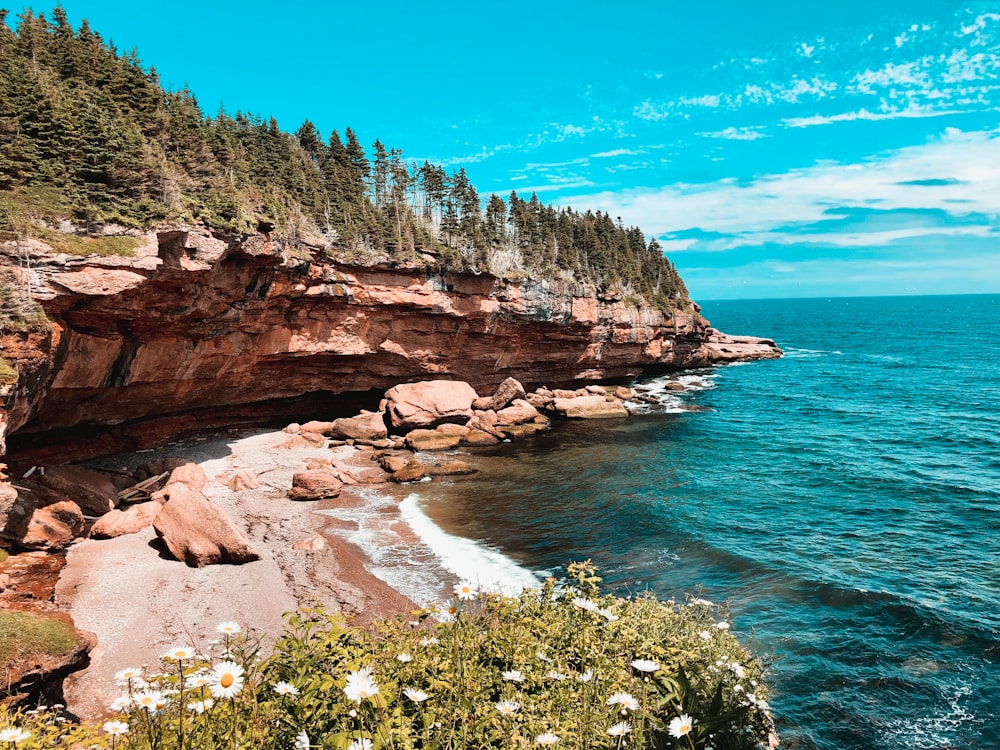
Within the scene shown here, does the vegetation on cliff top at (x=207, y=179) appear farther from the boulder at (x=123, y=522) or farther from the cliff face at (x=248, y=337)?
the boulder at (x=123, y=522)

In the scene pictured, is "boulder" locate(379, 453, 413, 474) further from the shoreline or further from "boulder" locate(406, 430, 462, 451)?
"boulder" locate(406, 430, 462, 451)

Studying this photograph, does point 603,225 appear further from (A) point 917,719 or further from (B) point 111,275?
(A) point 917,719

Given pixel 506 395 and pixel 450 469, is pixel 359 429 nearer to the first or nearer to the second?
pixel 450 469

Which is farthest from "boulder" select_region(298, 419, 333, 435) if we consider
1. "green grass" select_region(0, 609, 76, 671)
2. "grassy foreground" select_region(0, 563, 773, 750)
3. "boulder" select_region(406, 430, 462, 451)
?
"grassy foreground" select_region(0, 563, 773, 750)

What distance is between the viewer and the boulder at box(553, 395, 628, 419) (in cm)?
4222

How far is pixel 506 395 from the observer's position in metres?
41.1

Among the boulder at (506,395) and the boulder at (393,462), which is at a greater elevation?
the boulder at (506,395)

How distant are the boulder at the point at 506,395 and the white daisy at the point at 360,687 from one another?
36258 millimetres

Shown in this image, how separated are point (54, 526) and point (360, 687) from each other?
17752 millimetres

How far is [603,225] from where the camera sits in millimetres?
66438

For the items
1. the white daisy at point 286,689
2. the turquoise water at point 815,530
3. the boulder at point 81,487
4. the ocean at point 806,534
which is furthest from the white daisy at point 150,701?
the boulder at point 81,487

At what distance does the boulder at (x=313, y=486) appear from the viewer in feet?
76.2

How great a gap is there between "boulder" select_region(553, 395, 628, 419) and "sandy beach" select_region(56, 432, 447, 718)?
21.8 metres

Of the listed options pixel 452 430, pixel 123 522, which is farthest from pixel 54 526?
pixel 452 430
